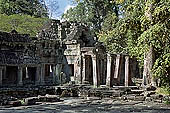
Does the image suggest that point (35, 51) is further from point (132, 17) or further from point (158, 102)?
point (158, 102)

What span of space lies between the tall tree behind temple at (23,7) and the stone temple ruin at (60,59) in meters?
15.8

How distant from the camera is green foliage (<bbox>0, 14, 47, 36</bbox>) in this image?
32156 millimetres

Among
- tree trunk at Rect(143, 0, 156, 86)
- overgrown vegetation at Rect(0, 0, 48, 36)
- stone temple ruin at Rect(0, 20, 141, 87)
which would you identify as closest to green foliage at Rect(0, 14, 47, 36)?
overgrown vegetation at Rect(0, 0, 48, 36)

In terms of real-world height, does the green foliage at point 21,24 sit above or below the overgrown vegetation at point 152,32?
above

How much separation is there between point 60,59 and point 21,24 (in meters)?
8.85

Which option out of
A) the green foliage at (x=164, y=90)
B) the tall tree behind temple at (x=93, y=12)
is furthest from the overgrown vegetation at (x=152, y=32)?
the tall tree behind temple at (x=93, y=12)

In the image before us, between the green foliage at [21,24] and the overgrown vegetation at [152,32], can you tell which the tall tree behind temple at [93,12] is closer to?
the green foliage at [21,24]

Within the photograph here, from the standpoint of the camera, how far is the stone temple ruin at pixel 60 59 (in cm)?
2362

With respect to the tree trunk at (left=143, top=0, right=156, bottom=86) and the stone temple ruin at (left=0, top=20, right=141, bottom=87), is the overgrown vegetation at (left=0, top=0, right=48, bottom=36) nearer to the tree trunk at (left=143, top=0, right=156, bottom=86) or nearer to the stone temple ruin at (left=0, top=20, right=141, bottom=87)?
the stone temple ruin at (left=0, top=20, right=141, bottom=87)

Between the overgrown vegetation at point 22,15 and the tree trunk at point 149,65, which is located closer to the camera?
the tree trunk at point 149,65

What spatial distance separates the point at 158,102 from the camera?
1692cm

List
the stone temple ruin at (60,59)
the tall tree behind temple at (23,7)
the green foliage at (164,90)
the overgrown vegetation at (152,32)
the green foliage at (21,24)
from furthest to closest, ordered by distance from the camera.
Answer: the tall tree behind temple at (23,7), the green foliage at (21,24), the stone temple ruin at (60,59), the green foliage at (164,90), the overgrown vegetation at (152,32)

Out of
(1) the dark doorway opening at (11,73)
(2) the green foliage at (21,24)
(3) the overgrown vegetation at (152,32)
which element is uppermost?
(2) the green foliage at (21,24)

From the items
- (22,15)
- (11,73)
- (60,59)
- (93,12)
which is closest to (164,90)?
(60,59)
